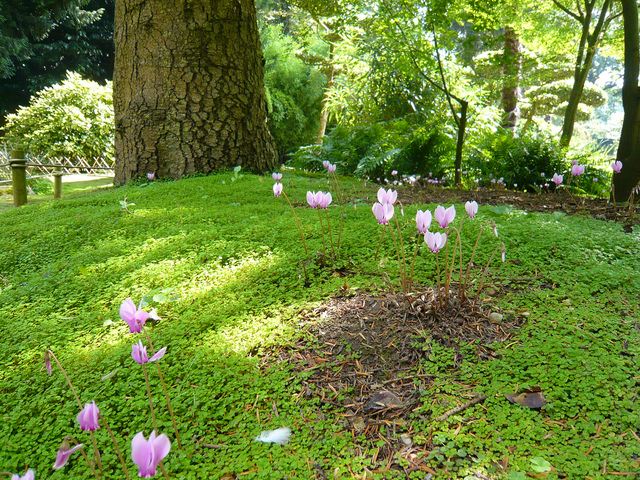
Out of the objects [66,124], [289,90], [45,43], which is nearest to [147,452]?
[66,124]

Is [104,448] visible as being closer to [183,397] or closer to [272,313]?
[183,397]

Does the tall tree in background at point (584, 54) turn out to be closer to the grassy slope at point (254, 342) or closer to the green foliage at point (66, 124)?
the grassy slope at point (254, 342)

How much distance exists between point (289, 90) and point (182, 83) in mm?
17664

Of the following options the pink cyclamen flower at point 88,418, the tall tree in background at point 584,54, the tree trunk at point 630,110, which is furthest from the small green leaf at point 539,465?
the tall tree in background at point 584,54

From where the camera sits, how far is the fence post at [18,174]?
608cm

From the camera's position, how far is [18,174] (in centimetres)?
611

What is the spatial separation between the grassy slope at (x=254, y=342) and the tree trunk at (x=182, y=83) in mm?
1982

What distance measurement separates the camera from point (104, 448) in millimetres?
1506

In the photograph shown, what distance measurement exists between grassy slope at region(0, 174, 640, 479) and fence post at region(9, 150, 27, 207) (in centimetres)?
304

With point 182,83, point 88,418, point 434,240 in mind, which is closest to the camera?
point 88,418

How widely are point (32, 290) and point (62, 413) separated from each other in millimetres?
1507

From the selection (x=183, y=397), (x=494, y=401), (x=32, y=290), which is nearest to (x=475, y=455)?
(x=494, y=401)

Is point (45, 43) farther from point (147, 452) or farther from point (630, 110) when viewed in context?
point (147, 452)

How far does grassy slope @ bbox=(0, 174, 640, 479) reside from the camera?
4.58 ft
